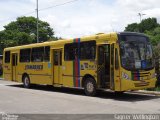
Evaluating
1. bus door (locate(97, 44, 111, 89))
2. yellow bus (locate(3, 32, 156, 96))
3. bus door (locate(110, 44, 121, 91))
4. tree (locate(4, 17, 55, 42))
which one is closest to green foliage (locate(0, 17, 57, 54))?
tree (locate(4, 17, 55, 42))

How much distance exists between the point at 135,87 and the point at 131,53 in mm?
1448

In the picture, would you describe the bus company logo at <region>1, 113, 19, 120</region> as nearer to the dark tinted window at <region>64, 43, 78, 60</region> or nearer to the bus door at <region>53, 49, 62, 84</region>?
the dark tinted window at <region>64, 43, 78, 60</region>

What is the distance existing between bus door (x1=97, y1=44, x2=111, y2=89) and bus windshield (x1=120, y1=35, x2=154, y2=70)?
3.08ft

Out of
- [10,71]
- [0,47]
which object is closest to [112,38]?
[10,71]

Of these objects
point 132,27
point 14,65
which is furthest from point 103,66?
point 132,27

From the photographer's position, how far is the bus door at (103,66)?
1588 cm

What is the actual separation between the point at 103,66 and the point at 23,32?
6323 centimetres

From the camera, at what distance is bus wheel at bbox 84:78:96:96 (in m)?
16.5

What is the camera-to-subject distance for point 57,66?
63.8 ft

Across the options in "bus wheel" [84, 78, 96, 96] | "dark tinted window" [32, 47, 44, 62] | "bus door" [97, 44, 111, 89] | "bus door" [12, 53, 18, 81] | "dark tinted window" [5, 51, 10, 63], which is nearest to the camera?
"bus door" [97, 44, 111, 89]

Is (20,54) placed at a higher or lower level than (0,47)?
lower

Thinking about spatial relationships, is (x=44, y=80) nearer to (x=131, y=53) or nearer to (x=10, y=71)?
(x=10, y=71)

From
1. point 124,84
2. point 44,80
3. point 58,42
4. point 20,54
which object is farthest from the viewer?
point 20,54

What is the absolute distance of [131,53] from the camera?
15.3 metres
